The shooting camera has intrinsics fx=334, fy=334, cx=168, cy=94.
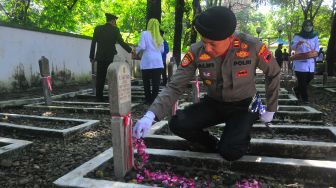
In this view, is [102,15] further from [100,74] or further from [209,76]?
[209,76]

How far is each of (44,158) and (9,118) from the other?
2.21 meters

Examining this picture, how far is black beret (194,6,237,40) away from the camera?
2.56 metres

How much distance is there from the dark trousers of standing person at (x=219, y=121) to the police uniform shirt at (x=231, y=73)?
11cm

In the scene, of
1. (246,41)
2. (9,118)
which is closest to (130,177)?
(246,41)

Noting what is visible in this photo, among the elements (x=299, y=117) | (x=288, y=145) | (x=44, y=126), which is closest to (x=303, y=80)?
(x=299, y=117)

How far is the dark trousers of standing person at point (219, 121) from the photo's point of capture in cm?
278

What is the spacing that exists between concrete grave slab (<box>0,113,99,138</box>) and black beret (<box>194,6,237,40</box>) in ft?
7.98

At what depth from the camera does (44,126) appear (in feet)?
15.9

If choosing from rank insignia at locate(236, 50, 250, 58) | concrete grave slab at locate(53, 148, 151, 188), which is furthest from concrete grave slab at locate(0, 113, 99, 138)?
rank insignia at locate(236, 50, 250, 58)

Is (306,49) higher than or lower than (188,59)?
higher

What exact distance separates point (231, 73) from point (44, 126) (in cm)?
A: 313

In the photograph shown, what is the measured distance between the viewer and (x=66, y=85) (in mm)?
11297

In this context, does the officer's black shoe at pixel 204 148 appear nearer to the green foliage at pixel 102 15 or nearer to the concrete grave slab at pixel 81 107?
the concrete grave slab at pixel 81 107

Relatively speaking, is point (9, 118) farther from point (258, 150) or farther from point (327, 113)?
point (327, 113)
